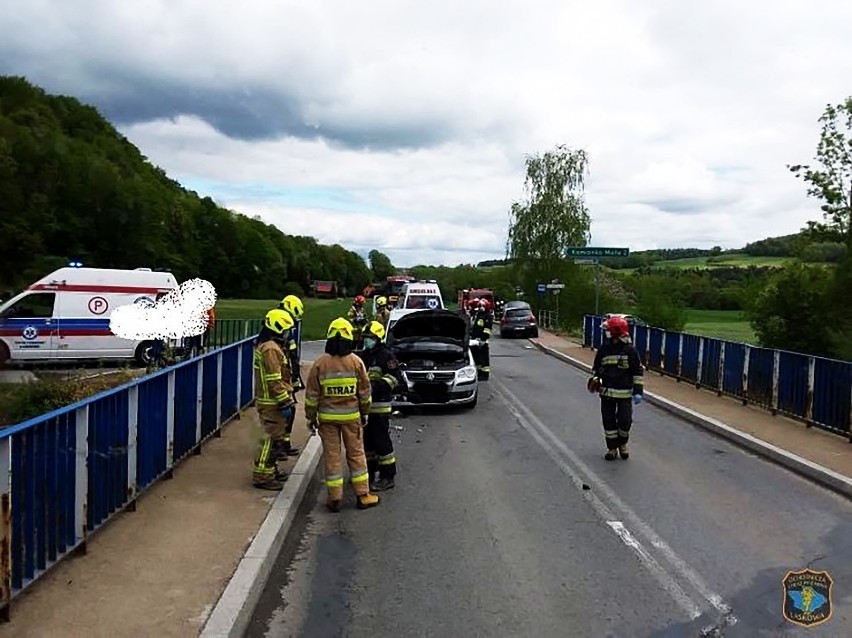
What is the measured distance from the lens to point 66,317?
2177 centimetres

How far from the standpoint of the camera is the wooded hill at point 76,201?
2351 inches

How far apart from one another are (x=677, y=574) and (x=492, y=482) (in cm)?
334

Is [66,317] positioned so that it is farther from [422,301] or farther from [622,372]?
[622,372]

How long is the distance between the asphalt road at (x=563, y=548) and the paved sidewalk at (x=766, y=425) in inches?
24.9

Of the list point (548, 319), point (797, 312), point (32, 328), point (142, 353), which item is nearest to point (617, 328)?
point (142, 353)

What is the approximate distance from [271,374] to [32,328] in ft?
50.2

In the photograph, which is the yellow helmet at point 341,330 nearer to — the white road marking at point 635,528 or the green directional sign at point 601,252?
the white road marking at point 635,528

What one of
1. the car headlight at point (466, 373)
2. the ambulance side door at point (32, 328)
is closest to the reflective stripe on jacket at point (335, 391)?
the car headlight at point (466, 373)

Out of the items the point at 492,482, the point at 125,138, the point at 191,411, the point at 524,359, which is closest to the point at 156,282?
the point at 524,359

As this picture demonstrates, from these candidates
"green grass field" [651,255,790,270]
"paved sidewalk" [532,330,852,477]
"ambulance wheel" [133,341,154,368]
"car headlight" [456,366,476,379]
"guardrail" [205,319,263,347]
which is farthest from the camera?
"green grass field" [651,255,790,270]

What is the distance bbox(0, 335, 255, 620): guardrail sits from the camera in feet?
16.9

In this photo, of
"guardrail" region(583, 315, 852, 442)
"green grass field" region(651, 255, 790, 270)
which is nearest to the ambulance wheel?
"guardrail" region(583, 315, 852, 442)

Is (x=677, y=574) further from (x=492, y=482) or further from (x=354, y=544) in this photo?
(x=492, y=482)
